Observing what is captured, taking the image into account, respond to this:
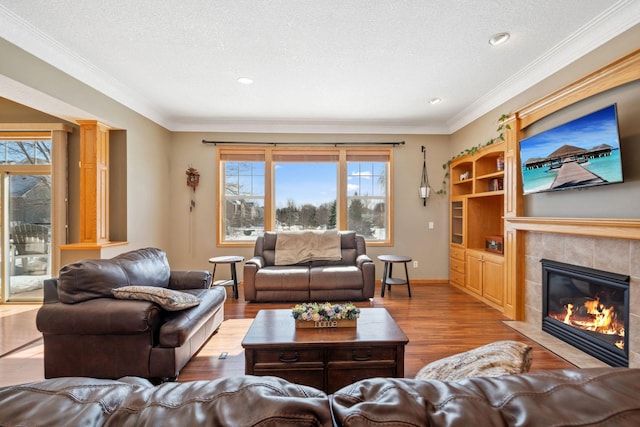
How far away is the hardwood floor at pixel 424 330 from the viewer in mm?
2523

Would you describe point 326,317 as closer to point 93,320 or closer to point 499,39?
point 93,320

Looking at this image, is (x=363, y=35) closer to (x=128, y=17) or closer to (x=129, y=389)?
(x=128, y=17)

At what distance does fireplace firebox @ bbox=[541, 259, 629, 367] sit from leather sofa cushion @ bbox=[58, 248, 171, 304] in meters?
3.99

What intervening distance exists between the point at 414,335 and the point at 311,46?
304 centimetres

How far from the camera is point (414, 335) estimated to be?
3.14 metres

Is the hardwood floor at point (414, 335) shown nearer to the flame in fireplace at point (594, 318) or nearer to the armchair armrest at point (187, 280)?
the flame in fireplace at point (594, 318)

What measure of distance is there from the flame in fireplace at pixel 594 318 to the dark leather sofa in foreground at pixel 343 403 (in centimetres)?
264

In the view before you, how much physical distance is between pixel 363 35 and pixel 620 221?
2.52m

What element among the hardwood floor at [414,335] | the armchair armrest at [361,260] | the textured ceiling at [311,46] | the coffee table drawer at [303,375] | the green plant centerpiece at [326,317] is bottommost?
the hardwood floor at [414,335]

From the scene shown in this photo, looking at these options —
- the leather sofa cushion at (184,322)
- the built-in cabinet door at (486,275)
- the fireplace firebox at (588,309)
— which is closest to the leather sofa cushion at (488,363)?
the leather sofa cushion at (184,322)

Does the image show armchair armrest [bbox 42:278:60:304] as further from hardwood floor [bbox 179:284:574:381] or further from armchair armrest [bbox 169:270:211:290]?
hardwood floor [bbox 179:284:574:381]

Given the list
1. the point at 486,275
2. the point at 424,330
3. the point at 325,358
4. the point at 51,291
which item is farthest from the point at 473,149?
the point at 51,291

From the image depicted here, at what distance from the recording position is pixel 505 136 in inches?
146

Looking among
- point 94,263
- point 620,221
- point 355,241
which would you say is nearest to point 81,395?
point 94,263
